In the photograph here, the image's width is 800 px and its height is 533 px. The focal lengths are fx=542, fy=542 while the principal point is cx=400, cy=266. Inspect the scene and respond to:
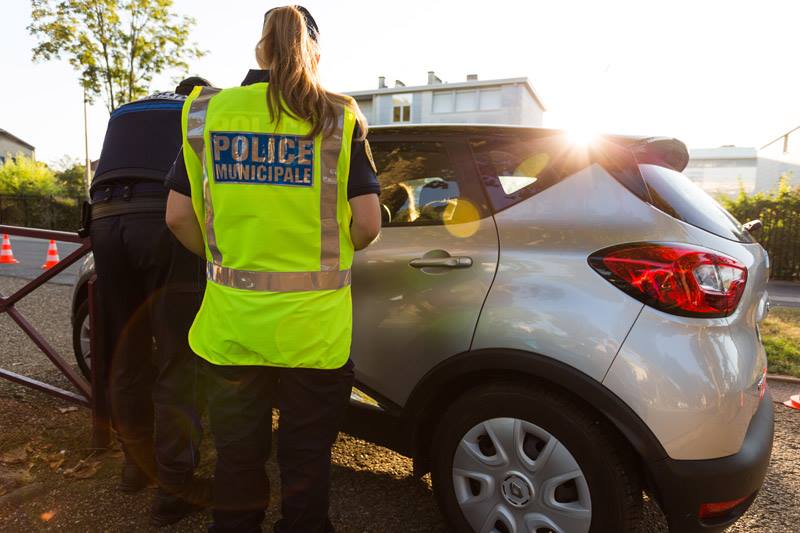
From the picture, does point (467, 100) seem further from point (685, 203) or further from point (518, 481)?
point (518, 481)

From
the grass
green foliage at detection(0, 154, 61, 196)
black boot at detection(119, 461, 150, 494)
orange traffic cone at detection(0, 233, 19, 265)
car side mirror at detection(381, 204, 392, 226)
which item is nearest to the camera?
car side mirror at detection(381, 204, 392, 226)

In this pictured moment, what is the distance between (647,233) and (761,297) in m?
0.63

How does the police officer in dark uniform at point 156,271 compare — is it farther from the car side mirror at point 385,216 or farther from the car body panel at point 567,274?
the car body panel at point 567,274

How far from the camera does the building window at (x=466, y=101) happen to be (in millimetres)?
38750

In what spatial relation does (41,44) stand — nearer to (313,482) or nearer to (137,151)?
(137,151)

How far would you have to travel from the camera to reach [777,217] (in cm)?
1171

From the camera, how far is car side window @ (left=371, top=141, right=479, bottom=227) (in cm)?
219

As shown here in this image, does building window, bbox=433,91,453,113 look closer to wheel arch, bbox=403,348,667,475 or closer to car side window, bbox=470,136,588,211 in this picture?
car side window, bbox=470,136,588,211

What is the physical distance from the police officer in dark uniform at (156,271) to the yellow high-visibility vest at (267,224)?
519 mm

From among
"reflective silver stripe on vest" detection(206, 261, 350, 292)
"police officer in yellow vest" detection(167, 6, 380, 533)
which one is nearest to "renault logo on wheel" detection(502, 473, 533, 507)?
"police officer in yellow vest" detection(167, 6, 380, 533)

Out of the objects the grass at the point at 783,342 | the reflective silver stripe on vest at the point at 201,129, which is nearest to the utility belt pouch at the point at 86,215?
the reflective silver stripe on vest at the point at 201,129

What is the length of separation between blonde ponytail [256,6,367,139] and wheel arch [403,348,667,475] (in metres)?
0.89

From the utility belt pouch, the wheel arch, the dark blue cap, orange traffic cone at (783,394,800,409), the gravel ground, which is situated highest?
the dark blue cap

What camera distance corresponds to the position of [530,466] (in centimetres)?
183
